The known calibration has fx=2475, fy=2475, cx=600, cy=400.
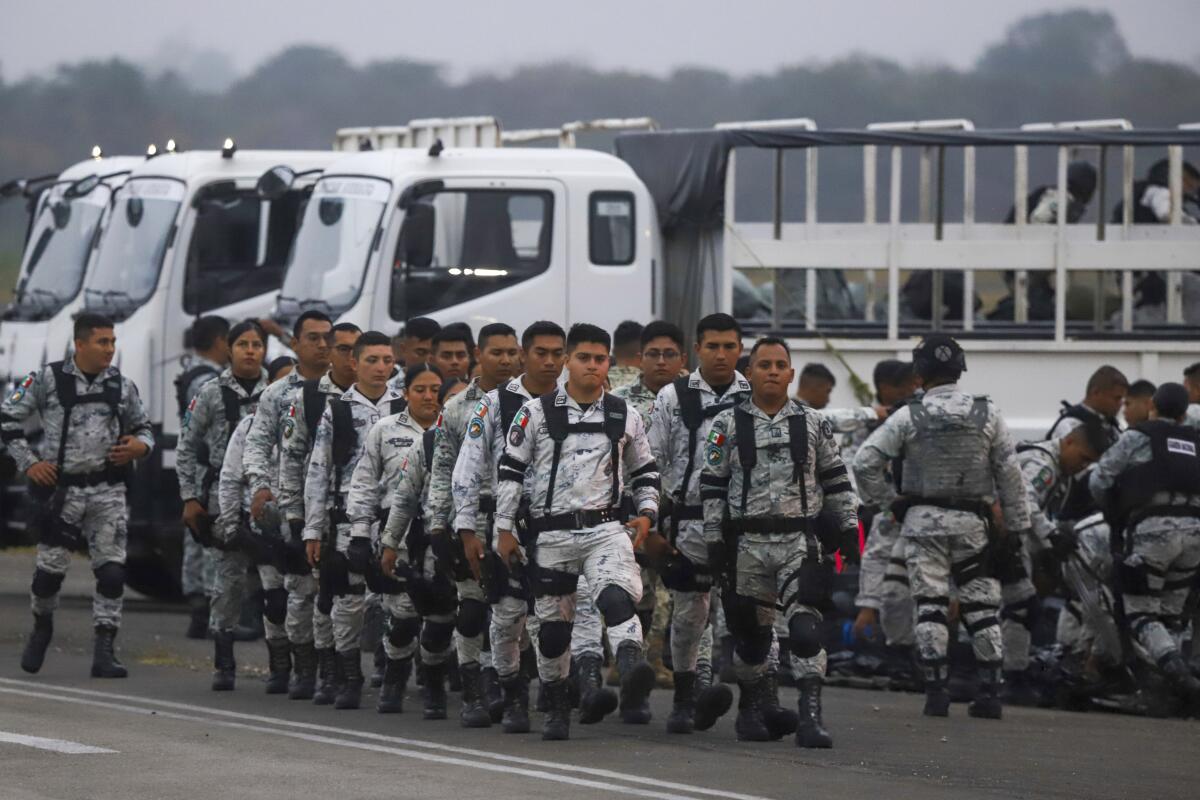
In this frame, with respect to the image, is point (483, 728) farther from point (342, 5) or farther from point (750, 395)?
point (342, 5)

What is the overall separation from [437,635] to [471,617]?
0.43 meters

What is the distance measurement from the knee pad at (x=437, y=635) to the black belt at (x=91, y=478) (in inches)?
105

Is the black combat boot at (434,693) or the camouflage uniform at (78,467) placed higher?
the camouflage uniform at (78,467)

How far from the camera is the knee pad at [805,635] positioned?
1090 cm

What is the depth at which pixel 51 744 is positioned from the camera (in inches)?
408

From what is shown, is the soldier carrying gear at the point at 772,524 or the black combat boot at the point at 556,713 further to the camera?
the soldier carrying gear at the point at 772,524

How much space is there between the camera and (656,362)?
12477 mm

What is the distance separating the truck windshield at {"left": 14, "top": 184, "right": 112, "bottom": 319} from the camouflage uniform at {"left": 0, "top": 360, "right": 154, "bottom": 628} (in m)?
4.99

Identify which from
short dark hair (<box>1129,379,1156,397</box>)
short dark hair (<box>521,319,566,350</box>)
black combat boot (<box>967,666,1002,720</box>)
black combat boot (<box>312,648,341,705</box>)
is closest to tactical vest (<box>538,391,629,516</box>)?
short dark hair (<box>521,319,566,350</box>)

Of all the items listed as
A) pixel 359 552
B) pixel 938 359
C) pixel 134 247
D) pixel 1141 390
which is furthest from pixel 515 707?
pixel 134 247

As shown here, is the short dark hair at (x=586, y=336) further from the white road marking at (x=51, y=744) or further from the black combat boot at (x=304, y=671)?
the black combat boot at (x=304, y=671)

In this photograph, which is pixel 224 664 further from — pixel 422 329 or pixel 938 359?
pixel 938 359

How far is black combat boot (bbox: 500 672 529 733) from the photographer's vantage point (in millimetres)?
11180

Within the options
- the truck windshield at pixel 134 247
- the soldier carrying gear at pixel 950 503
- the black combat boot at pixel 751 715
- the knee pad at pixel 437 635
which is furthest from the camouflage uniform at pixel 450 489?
the truck windshield at pixel 134 247
